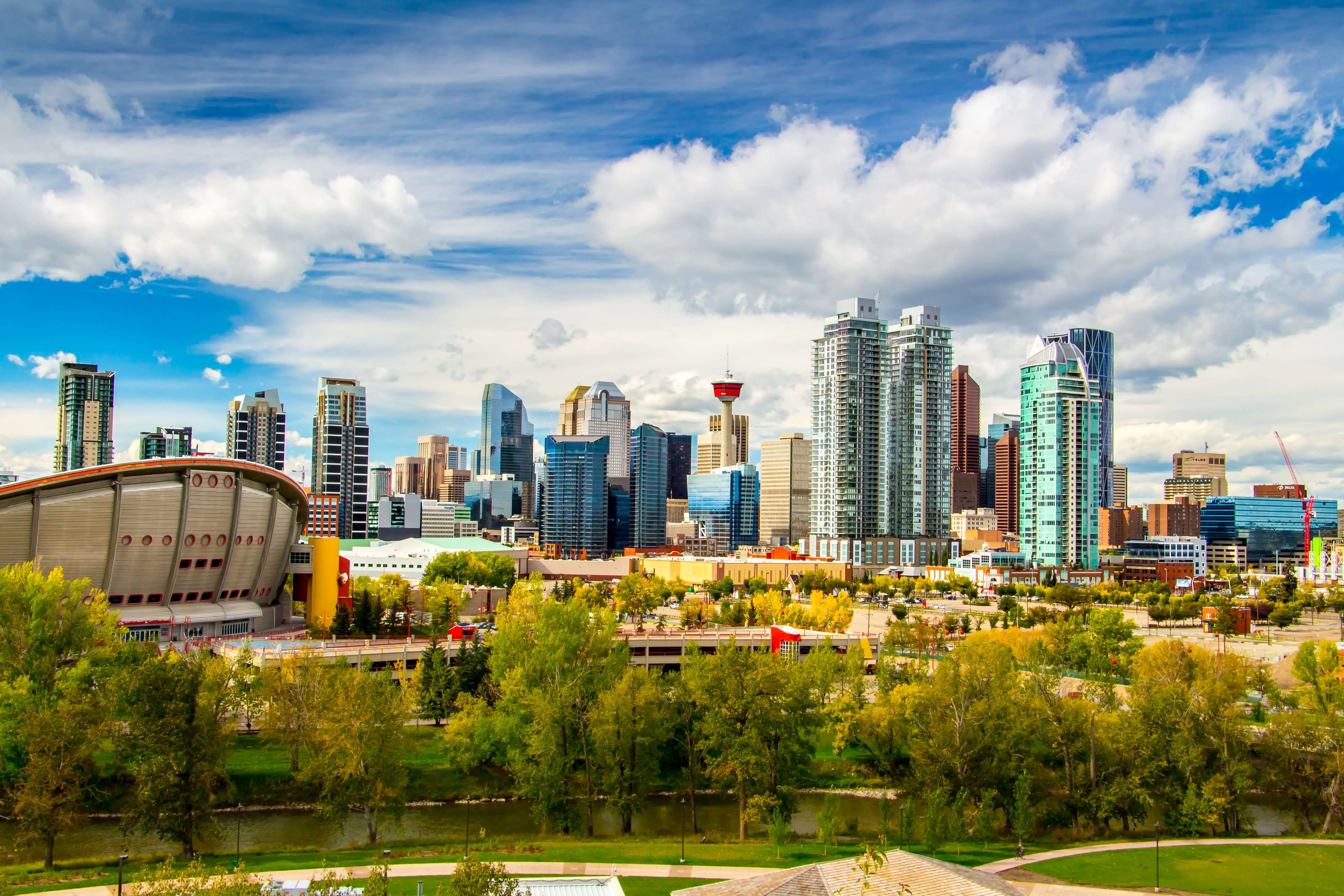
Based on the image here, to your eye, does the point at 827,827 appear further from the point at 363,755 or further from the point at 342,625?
the point at 342,625

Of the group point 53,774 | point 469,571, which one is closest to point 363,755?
point 53,774

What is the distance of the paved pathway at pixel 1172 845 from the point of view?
41375 mm

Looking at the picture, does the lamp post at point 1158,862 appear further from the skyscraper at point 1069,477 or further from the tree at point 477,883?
the skyscraper at point 1069,477

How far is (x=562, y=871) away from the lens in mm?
36812

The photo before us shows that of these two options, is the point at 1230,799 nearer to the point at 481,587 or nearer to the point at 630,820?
the point at 630,820

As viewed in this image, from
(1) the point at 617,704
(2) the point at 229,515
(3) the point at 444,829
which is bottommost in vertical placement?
(3) the point at 444,829

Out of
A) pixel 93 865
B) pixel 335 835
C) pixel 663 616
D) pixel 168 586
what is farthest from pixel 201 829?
pixel 663 616

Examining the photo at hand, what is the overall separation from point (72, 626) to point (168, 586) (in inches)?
1125

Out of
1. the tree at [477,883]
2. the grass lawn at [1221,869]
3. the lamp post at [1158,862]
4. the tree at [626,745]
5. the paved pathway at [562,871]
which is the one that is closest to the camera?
the tree at [477,883]

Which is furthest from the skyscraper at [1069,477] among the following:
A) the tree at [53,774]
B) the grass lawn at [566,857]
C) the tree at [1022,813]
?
the tree at [53,774]

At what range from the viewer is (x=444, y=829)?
1844 inches

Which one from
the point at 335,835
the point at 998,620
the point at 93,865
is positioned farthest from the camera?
the point at 998,620

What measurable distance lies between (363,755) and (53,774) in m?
11.7

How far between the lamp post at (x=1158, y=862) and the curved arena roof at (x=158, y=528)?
66075 mm
